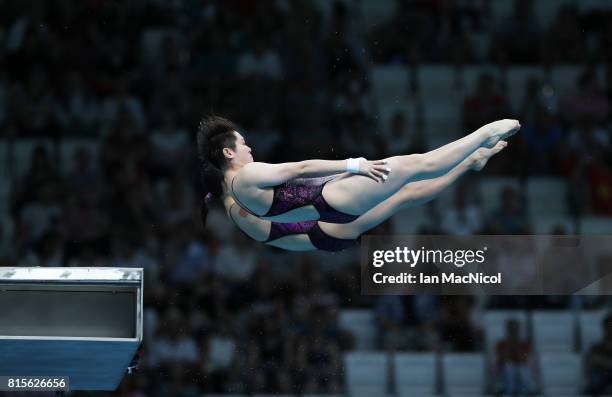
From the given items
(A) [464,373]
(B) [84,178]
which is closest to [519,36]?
(A) [464,373]

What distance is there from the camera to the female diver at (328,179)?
586 cm

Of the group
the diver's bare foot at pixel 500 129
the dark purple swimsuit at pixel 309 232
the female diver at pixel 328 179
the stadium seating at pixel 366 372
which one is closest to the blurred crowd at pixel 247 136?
the stadium seating at pixel 366 372

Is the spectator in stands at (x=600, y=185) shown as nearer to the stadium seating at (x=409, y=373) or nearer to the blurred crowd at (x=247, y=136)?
the blurred crowd at (x=247, y=136)

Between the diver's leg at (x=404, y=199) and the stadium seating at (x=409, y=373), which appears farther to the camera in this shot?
the stadium seating at (x=409, y=373)

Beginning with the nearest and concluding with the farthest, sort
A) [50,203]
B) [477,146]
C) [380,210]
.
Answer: [477,146]
[380,210]
[50,203]

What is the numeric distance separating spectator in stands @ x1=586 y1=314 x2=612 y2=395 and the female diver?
3136mm

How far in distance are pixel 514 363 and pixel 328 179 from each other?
3.34 meters

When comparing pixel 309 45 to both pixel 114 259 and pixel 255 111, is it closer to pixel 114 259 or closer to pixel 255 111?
pixel 255 111

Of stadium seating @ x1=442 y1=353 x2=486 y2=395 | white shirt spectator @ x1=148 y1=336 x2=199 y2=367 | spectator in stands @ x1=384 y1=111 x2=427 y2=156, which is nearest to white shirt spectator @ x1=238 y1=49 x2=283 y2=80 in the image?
spectator in stands @ x1=384 y1=111 x2=427 y2=156

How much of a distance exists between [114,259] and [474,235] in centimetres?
293

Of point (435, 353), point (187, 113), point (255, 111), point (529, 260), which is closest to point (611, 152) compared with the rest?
point (529, 260)

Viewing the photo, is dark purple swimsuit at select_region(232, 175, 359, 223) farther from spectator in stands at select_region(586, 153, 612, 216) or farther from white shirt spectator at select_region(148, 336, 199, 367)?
spectator in stands at select_region(586, 153, 612, 216)

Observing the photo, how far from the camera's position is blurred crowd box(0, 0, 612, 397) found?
8938 millimetres

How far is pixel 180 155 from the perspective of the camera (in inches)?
382
